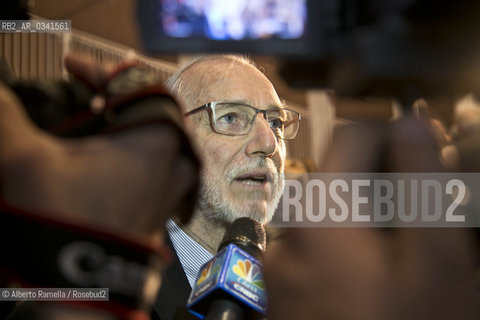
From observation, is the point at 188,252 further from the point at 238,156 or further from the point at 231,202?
the point at 238,156

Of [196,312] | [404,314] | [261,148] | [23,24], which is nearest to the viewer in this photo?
[404,314]

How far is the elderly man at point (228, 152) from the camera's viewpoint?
1570 millimetres

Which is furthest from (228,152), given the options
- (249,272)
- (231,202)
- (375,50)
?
(375,50)

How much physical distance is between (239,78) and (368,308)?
112cm

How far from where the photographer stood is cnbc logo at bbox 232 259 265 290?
3.13 feet

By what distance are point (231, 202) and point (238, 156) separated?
0.43 ft

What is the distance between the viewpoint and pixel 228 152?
1599mm

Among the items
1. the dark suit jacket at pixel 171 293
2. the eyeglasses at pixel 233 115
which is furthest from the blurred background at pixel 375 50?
the eyeglasses at pixel 233 115

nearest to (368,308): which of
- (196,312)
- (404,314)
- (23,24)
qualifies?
(404,314)

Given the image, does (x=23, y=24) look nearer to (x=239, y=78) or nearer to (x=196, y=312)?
(x=196, y=312)

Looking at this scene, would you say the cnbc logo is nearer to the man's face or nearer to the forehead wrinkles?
the man's face

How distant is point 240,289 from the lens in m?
0.92

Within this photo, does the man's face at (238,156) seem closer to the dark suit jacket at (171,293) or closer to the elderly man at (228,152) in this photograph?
the elderly man at (228,152)

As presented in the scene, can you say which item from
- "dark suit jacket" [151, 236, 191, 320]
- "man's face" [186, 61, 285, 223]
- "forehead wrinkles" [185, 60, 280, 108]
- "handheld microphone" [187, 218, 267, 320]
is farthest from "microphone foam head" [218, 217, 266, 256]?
"forehead wrinkles" [185, 60, 280, 108]
